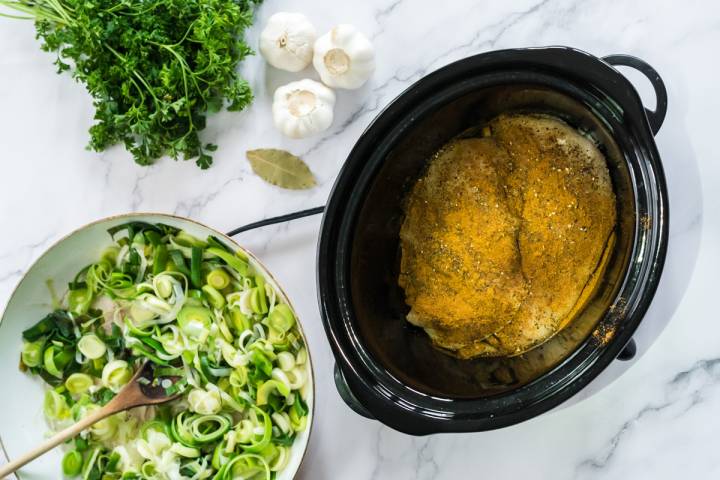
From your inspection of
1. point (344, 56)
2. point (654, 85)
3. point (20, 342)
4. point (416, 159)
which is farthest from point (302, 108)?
point (20, 342)

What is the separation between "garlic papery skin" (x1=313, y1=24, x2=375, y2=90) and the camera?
4.17 ft

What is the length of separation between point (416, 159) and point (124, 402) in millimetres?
729

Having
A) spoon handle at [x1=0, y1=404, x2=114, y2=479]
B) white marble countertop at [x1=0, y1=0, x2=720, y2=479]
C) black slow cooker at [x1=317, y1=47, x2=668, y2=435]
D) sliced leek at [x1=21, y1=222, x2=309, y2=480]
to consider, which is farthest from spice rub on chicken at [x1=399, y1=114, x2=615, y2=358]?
spoon handle at [x1=0, y1=404, x2=114, y2=479]

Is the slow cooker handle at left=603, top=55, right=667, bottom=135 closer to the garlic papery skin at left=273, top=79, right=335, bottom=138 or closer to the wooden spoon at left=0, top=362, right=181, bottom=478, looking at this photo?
the garlic papery skin at left=273, top=79, right=335, bottom=138

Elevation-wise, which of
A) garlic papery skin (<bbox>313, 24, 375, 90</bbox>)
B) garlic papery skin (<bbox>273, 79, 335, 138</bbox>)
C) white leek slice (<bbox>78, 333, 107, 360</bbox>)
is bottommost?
white leek slice (<bbox>78, 333, 107, 360</bbox>)

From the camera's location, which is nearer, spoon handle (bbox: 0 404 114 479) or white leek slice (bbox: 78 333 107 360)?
spoon handle (bbox: 0 404 114 479)

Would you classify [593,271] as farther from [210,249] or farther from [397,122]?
[210,249]

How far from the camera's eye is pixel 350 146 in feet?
4.53

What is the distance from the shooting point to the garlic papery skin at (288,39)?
1.30 metres

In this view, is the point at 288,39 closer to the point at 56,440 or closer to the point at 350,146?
the point at 350,146

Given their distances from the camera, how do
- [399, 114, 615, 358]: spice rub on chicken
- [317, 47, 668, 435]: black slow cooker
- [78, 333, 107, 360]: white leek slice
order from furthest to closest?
[78, 333, 107, 360]: white leek slice < [399, 114, 615, 358]: spice rub on chicken < [317, 47, 668, 435]: black slow cooker

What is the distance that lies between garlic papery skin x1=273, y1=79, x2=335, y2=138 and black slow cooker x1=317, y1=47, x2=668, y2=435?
205 millimetres

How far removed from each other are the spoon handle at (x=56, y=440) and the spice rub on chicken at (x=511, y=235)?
638mm

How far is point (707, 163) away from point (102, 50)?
3.80ft
